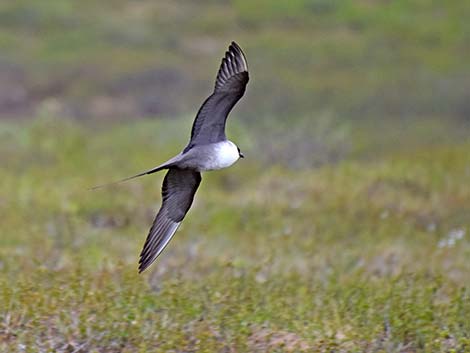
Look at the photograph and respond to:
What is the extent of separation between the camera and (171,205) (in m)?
6.55

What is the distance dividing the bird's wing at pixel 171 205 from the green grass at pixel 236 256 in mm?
224

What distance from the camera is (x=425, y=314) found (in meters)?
5.88

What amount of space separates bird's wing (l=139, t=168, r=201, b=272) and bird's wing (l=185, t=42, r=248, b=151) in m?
0.36

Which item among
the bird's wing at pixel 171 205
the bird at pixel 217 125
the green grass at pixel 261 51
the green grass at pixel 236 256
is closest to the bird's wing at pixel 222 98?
the bird at pixel 217 125

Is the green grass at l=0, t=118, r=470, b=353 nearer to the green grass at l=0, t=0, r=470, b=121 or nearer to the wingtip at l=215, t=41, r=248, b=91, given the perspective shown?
the wingtip at l=215, t=41, r=248, b=91

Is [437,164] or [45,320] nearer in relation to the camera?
[45,320]

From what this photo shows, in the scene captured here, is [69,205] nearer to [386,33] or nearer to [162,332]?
[162,332]

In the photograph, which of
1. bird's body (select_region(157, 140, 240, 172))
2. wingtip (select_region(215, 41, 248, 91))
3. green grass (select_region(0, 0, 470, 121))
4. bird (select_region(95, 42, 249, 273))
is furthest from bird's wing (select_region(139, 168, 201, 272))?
green grass (select_region(0, 0, 470, 121))

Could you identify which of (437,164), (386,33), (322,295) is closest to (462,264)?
(322,295)

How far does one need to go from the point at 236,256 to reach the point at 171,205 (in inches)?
86.7

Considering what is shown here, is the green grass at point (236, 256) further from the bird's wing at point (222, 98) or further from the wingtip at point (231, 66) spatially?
the wingtip at point (231, 66)

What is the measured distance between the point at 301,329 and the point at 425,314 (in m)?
0.69

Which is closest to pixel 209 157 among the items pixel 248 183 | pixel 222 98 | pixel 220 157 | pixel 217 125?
pixel 220 157

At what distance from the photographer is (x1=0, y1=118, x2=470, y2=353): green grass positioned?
221 inches
